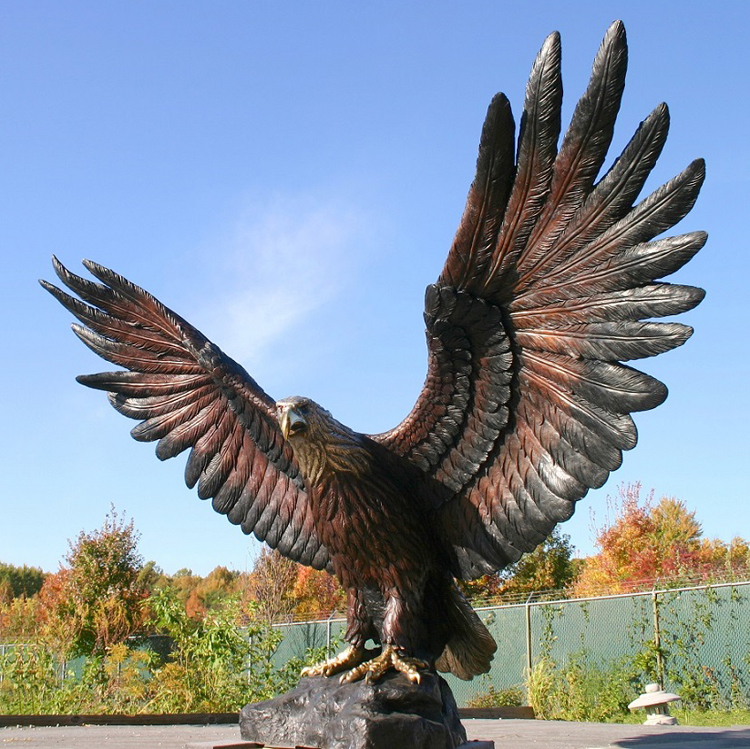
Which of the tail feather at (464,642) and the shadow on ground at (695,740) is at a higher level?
the tail feather at (464,642)

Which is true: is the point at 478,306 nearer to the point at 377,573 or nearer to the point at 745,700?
the point at 377,573

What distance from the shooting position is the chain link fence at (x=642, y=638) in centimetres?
991

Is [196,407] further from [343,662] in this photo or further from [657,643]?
[657,643]

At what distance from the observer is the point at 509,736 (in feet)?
22.5

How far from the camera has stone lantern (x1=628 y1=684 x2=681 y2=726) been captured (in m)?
8.31

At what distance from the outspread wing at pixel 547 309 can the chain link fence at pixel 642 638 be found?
702cm

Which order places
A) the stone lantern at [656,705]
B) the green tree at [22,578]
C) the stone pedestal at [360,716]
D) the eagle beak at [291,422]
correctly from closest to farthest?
the stone pedestal at [360,716], the eagle beak at [291,422], the stone lantern at [656,705], the green tree at [22,578]

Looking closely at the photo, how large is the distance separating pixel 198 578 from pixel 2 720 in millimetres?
44035

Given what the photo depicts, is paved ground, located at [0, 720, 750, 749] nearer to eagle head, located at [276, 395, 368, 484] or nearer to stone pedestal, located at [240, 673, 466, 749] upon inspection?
stone pedestal, located at [240, 673, 466, 749]

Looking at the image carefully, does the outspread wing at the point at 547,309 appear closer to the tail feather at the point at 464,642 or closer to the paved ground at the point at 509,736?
the tail feather at the point at 464,642

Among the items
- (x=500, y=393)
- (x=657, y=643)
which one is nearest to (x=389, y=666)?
(x=500, y=393)

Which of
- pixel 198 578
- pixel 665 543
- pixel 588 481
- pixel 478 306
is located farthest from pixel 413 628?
pixel 198 578

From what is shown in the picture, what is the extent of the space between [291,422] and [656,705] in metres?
7.07

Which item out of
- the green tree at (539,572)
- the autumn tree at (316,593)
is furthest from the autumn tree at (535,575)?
the autumn tree at (316,593)
